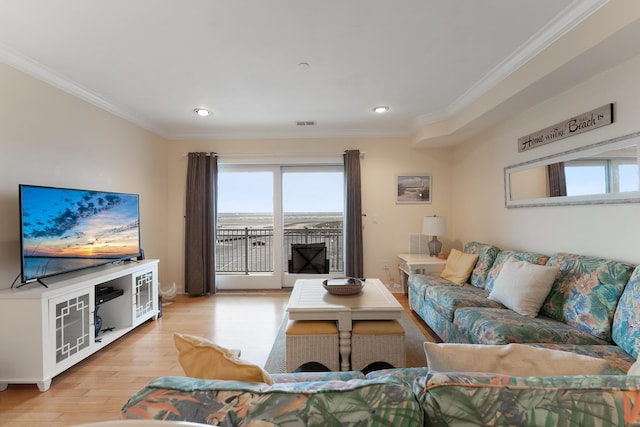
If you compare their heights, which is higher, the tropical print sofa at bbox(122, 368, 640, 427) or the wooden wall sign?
the wooden wall sign

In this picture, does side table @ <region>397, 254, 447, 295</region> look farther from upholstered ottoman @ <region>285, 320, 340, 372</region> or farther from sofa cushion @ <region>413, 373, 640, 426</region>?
sofa cushion @ <region>413, 373, 640, 426</region>

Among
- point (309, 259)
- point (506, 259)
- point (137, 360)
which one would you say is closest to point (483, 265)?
point (506, 259)

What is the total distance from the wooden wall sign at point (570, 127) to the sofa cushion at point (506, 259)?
106cm

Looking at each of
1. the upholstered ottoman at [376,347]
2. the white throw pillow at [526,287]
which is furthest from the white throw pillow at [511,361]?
the white throw pillow at [526,287]

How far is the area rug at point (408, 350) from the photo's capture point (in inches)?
88.5

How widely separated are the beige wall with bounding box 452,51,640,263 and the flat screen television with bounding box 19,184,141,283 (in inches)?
169

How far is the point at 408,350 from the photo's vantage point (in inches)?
98.0

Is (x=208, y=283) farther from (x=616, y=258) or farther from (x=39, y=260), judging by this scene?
(x=616, y=258)

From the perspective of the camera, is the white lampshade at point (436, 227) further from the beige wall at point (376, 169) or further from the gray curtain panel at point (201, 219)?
the gray curtain panel at point (201, 219)

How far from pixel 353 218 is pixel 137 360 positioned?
3.05 meters

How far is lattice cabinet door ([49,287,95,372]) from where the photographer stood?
2.10 m

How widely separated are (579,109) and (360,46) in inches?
72.6

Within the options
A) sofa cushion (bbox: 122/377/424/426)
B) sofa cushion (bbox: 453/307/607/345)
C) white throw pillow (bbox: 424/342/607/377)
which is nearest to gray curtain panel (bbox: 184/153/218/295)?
sofa cushion (bbox: 453/307/607/345)

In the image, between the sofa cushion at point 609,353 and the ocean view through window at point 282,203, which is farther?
the ocean view through window at point 282,203
